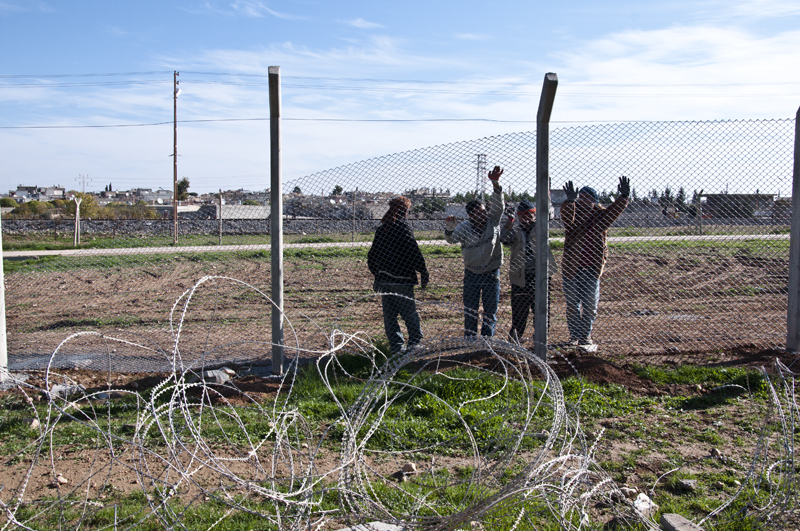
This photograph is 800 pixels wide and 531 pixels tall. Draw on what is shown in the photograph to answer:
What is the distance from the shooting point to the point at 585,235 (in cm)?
615

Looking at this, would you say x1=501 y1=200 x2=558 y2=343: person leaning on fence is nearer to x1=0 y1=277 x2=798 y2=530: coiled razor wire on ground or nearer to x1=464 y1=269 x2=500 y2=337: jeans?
x1=464 y1=269 x2=500 y2=337: jeans

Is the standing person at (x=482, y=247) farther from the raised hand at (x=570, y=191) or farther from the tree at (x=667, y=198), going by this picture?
the tree at (x=667, y=198)

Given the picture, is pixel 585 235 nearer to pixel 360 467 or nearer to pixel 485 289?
pixel 485 289

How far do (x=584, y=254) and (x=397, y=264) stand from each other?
198 cm

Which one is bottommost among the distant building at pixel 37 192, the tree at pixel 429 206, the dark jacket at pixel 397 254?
the dark jacket at pixel 397 254

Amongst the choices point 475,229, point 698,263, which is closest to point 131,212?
point 698,263

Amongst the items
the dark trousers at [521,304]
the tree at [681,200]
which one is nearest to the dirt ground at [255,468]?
Result: the dark trousers at [521,304]

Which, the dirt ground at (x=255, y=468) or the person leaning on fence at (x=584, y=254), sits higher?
the person leaning on fence at (x=584, y=254)

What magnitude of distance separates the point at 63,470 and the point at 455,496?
8.24 ft

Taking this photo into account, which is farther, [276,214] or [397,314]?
[397,314]

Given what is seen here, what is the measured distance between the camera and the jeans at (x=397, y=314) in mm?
5898

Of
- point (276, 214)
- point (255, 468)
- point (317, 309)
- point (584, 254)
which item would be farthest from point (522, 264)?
point (317, 309)

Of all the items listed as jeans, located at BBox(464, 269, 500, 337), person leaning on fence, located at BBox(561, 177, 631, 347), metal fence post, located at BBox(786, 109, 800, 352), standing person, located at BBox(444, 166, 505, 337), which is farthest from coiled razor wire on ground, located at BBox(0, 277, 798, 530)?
metal fence post, located at BBox(786, 109, 800, 352)

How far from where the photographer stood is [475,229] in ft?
19.7
